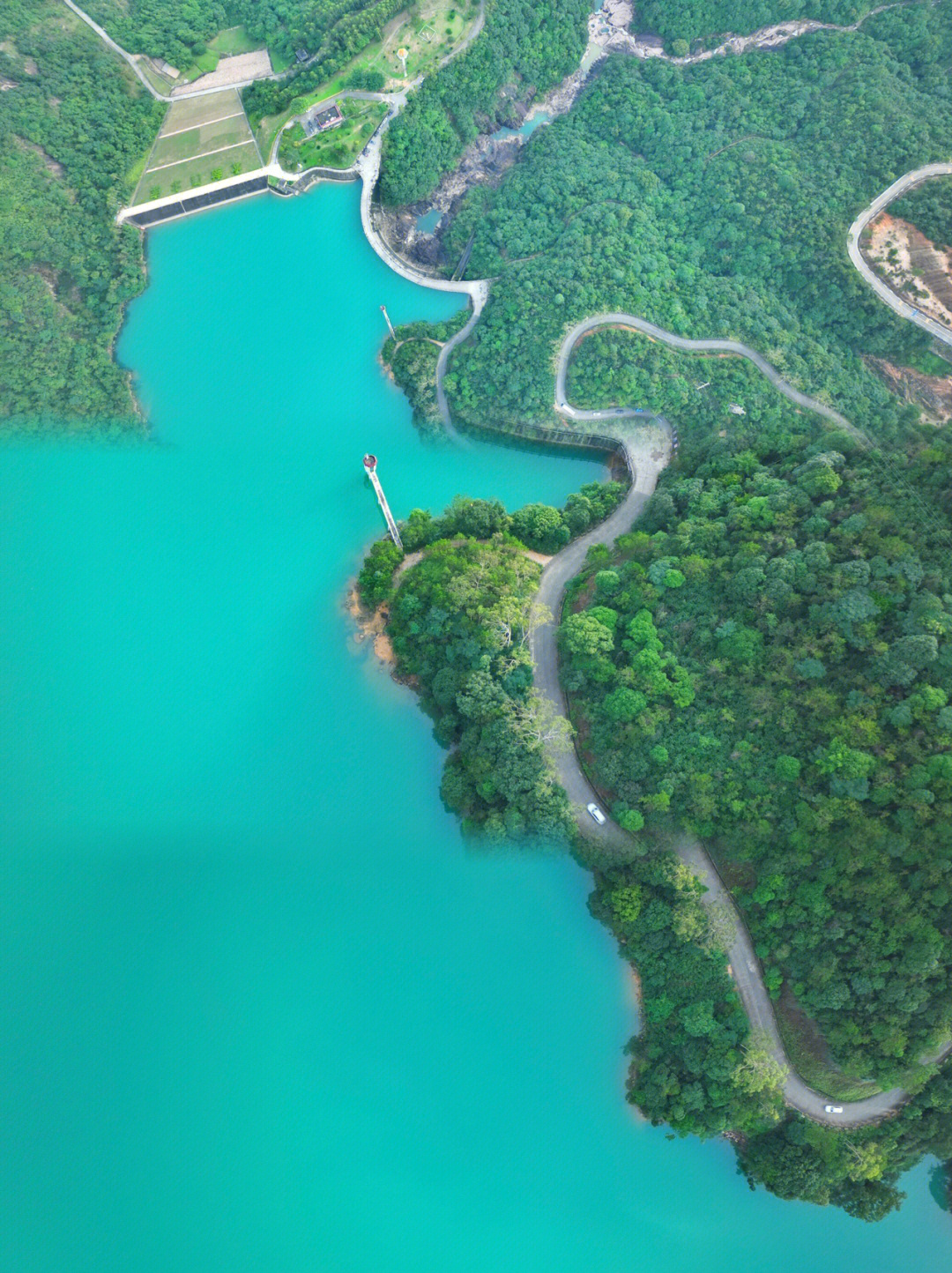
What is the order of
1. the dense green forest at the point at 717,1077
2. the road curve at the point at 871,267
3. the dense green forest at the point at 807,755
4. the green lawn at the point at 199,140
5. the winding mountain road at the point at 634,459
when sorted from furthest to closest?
the green lawn at the point at 199,140 < the road curve at the point at 871,267 < the winding mountain road at the point at 634,459 < the dense green forest at the point at 717,1077 < the dense green forest at the point at 807,755

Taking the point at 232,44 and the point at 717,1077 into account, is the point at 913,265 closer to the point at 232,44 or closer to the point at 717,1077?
the point at 717,1077

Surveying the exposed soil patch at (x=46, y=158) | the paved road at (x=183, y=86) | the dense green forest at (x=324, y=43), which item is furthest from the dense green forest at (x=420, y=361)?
the exposed soil patch at (x=46, y=158)

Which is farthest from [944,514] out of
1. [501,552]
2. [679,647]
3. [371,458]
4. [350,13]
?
[350,13]

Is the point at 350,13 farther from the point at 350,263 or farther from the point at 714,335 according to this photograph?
the point at 714,335

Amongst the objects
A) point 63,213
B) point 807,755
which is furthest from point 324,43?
point 807,755

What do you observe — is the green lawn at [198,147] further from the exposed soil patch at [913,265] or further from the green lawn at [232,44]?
the exposed soil patch at [913,265]

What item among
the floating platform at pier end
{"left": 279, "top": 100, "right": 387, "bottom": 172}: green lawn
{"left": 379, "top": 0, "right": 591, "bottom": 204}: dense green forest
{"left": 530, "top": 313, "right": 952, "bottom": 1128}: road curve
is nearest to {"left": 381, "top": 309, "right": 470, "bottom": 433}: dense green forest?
the floating platform at pier end
